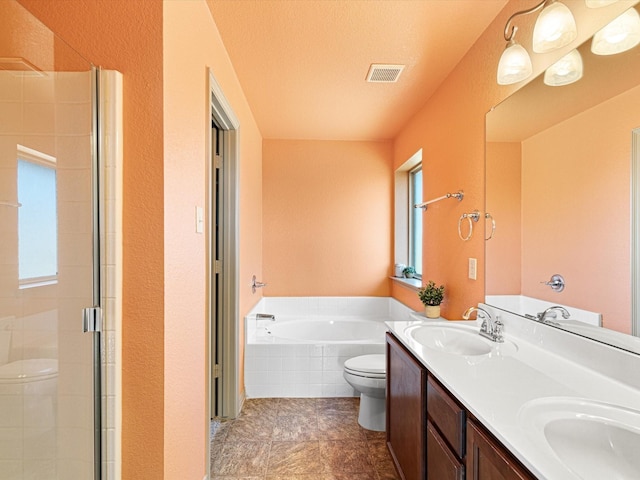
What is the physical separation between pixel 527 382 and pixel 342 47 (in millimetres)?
1930

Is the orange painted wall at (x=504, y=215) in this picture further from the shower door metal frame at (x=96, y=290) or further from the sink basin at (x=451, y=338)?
the shower door metal frame at (x=96, y=290)

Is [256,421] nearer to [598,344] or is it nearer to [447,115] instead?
[598,344]

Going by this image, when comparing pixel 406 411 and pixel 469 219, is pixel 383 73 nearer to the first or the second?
pixel 469 219

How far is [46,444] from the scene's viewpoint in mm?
1192

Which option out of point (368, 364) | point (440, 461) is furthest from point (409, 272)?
point (440, 461)

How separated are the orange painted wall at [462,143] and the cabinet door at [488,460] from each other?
1.09 meters

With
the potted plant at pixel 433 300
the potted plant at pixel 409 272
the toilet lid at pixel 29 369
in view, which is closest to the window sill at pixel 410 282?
the potted plant at pixel 409 272

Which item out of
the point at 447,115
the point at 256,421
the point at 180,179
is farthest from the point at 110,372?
the point at 447,115

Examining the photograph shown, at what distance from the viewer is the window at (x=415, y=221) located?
3535mm

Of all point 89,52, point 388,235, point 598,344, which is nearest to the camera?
point 598,344

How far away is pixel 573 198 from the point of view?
1.26 metres

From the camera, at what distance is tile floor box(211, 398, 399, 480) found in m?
1.91

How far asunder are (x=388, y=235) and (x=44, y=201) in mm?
3192

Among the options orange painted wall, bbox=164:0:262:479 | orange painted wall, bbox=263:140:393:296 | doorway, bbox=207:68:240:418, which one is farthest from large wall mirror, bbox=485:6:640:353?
orange painted wall, bbox=263:140:393:296
